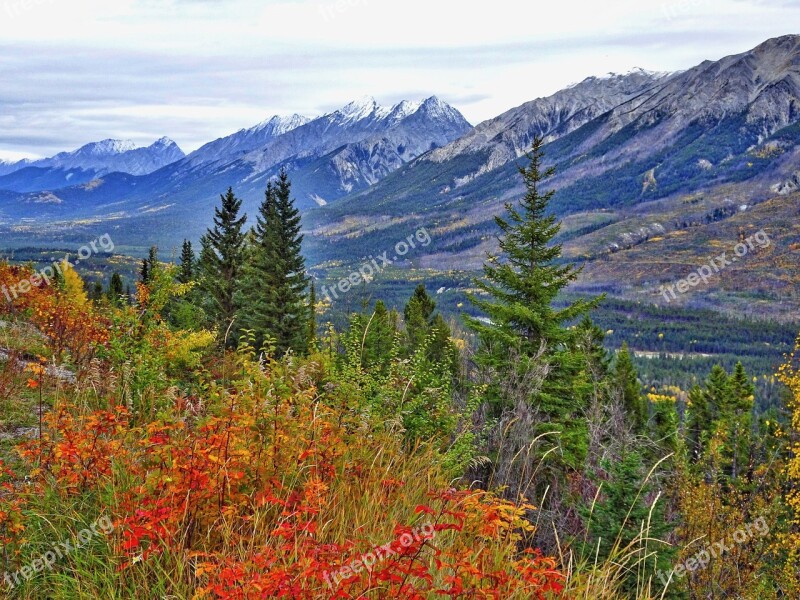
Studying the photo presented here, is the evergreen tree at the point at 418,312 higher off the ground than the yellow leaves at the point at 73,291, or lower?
lower

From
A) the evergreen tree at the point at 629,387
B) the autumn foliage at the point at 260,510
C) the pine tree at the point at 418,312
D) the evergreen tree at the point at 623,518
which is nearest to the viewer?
the autumn foliage at the point at 260,510

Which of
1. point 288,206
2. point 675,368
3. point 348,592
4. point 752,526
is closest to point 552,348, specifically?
point 752,526

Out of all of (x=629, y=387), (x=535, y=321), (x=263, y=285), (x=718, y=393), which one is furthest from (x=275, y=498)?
(x=629, y=387)

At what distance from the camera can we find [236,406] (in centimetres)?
493

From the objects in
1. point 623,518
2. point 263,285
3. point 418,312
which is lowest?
point 418,312

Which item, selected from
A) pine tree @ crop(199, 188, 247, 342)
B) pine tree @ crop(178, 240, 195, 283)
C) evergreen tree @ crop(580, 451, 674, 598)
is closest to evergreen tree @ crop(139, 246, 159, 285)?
pine tree @ crop(199, 188, 247, 342)

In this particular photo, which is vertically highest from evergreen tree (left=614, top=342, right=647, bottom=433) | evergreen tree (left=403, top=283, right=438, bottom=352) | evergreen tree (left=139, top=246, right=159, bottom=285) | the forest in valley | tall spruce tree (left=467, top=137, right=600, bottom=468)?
evergreen tree (left=139, top=246, right=159, bottom=285)

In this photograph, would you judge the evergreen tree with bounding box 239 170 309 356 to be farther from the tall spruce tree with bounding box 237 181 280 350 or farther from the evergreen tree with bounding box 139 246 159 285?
the evergreen tree with bounding box 139 246 159 285

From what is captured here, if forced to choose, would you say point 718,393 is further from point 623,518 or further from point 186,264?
point 623,518

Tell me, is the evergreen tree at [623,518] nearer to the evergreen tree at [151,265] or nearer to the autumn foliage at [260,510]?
the autumn foliage at [260,510]

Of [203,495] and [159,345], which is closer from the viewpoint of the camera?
[203,495]

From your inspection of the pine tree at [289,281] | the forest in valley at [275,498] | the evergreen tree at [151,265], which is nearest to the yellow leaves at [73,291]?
the evergreen tree at [151,265]

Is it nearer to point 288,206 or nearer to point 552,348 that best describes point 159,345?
point 552,348

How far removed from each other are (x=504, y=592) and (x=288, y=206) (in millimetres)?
37811
